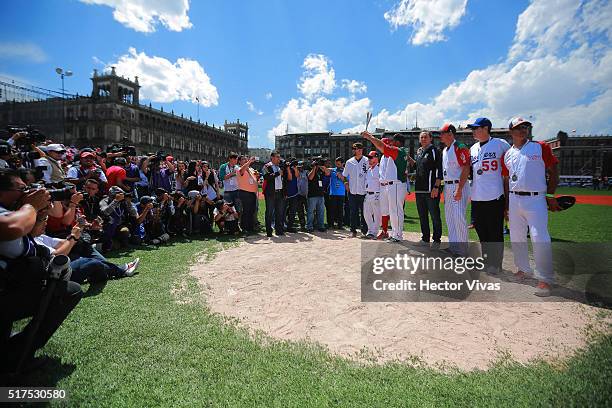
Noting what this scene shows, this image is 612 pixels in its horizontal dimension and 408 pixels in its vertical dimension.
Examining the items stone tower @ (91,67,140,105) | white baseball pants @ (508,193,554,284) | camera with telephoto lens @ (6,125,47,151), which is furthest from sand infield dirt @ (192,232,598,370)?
stone tower @ (91,67,140,105)

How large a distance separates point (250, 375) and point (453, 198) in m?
4.76

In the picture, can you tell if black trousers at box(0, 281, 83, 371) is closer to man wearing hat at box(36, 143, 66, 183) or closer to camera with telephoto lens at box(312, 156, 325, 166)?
man wearing hat at box(36, 143, 66, 183)

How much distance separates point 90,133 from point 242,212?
3385 inches

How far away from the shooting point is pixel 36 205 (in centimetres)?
267

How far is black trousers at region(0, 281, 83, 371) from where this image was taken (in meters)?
2.49

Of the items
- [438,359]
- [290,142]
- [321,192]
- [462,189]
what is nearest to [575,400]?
[438,359]

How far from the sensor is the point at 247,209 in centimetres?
962

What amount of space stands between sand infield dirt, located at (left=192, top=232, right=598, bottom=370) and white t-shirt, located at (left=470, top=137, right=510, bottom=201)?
4.66 ft

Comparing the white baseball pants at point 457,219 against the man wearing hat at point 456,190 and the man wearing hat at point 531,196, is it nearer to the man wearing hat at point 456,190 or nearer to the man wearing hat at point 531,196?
the man wearing hat at point 456,190

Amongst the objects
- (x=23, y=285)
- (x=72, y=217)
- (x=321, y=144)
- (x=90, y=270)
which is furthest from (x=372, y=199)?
(x=321, y=144)

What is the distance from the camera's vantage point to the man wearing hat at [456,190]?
5.77 metres

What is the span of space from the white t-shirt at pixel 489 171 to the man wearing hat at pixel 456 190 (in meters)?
0.33

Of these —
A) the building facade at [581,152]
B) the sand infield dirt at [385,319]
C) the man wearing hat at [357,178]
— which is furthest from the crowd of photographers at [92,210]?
the building facade at [581,152]

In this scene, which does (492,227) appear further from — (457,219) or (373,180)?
(373,180)
